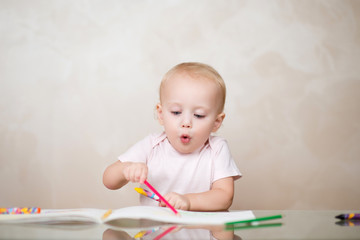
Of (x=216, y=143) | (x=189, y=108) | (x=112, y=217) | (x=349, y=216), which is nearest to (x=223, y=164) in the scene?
(x=216, y=143)

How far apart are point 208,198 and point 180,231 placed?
41cm

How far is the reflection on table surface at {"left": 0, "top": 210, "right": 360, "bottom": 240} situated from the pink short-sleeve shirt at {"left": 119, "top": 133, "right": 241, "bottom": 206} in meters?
0.48

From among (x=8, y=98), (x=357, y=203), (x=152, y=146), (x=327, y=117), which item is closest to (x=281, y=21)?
(x=327, y=117)

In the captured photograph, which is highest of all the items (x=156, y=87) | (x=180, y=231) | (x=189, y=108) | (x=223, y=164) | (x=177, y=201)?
(x=156, y=87)

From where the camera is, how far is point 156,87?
7.69ft

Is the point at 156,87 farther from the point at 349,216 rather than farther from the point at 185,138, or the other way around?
the point at 349,216

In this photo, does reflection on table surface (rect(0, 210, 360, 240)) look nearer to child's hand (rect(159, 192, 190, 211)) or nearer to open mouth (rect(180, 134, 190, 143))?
child's hand (rect(159, 192, 190, 211))

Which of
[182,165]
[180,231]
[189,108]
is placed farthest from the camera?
[182,165]

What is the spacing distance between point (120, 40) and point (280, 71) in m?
0.87

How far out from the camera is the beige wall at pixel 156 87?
Answer: 2340 mm

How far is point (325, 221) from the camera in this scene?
105 centimetres

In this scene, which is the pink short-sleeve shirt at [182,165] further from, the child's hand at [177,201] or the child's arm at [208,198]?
the child's hand at [177,201]

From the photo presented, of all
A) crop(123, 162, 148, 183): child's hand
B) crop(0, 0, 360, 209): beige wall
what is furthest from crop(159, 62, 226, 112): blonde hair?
crop(0, 0, 360, 209): beige wall

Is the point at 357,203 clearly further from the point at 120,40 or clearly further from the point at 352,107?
the point at 120,40
